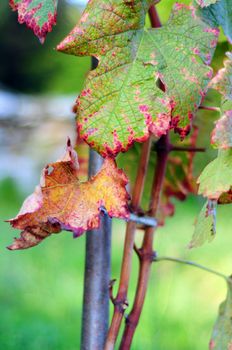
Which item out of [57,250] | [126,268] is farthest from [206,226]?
[57,250]

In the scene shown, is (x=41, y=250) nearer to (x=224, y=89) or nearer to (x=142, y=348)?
(x=142, y=348)

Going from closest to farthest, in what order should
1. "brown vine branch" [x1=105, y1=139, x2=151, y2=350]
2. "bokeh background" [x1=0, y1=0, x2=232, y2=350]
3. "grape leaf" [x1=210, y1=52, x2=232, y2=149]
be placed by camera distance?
"grape leaf" [x1=210, y1=52, x2=232, y2=149]
"brown vine branch" [x1=105, y1=139, x2=151, y2=350]
"bokeh background" [x1=0, y1=0, x2=232, y2=350]

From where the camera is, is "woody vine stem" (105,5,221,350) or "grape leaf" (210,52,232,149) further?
"woody vine stem" (105,5,221,350)

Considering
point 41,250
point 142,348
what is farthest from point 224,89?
point 41,250

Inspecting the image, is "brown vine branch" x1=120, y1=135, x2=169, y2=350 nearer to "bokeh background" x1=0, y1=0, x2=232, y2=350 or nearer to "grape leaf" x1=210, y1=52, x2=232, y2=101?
"bokeh background" x1=0, y1=0, x2=232, y2=350

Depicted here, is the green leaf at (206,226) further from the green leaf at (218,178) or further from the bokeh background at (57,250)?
the bokeh background at (57,250)

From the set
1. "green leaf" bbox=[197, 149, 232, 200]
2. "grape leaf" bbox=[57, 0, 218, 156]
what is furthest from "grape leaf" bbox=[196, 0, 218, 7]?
"green leaf" bbox=[197, 149, 232, 200]

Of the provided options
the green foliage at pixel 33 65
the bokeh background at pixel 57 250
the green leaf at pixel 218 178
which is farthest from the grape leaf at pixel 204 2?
the green foliage at pixel 33 65
